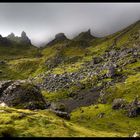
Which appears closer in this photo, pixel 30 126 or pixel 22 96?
pixel 30 126

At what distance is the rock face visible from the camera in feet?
449

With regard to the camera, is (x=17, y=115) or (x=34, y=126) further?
(x=17, y=115)

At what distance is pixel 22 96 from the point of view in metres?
140

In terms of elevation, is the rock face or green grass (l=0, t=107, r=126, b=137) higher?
the rock face

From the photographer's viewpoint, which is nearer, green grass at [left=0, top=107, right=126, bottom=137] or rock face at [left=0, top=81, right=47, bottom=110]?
green grass at [left=0, top=107, right=126, bottom=137]

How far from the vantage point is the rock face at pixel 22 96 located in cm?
13691

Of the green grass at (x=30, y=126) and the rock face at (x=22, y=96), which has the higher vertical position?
the rock face at (x=22, y=96)

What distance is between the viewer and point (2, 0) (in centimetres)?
1340

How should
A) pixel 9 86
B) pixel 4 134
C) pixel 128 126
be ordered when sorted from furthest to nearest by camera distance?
1. pixel 128 126
2. pixel 9 86
3. pixel 4 134

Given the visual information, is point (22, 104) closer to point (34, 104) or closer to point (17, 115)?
point (34, 104)

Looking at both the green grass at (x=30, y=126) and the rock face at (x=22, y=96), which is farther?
the rock face at (x=22, y=96)

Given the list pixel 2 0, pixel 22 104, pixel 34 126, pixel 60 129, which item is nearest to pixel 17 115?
pixel 34 126

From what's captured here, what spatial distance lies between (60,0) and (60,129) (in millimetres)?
75429

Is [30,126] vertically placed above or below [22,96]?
below
